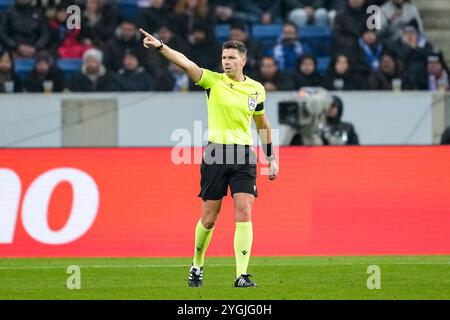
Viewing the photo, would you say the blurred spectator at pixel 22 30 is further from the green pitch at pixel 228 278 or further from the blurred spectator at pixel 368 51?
the green pitch at pixel 228 278

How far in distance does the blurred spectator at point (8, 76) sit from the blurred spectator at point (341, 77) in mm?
4642

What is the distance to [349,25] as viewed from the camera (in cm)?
1944

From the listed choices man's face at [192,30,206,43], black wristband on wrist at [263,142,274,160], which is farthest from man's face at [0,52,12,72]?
black wristband on wrist at [263,142,274,160]

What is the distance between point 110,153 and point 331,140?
3.54m

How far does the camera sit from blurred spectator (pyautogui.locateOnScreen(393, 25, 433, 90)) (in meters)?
18.8

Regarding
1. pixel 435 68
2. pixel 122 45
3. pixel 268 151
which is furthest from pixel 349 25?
pixel 268 151

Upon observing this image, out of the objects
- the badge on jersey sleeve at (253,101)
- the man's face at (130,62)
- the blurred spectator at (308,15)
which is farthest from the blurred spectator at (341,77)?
the badge on jersey sleeve at (253,101)

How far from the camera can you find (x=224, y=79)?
422 inches

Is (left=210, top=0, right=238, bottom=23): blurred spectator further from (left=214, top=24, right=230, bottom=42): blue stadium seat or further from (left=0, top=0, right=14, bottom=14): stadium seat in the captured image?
(left=0, top=0, right=14, bottom=14): stadium seat

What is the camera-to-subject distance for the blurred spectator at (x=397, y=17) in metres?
19.5

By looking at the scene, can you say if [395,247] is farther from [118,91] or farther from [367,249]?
[118,91]
